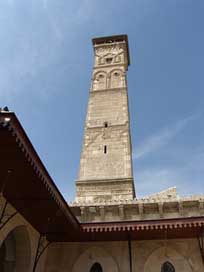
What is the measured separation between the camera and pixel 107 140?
15305 millimetres

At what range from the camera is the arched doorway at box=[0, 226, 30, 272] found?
8.25 m

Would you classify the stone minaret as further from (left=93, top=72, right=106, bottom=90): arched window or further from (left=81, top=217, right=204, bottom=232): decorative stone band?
(left=81, top=217, right=204, bottom=232): decorative stone band

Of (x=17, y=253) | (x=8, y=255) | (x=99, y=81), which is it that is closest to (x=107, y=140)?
(x=99, y=81)

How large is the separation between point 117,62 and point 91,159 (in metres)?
8.53

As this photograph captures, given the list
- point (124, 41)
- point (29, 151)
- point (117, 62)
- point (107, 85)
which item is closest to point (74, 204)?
point (29, 151)

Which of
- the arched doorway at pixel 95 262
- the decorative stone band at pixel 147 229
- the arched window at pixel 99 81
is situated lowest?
the arched doorway at pixel 95 262

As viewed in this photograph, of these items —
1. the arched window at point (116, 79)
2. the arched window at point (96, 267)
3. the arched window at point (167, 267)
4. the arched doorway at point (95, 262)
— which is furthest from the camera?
the arched window at point (116, 79)

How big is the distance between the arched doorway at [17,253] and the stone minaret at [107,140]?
4.27m

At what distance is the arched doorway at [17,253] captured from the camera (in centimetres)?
825

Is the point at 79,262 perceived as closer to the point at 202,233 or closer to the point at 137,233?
the point at 137,233

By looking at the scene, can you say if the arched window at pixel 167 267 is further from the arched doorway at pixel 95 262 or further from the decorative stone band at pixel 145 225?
the decorative stone band at pixel 145 225

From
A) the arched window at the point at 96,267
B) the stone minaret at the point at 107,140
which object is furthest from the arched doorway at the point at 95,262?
the stone minaret at the point at 107,140

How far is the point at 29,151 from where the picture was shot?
18.2ft

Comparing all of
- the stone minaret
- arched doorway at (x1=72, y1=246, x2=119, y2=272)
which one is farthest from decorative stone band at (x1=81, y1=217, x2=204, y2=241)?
the stone minaret
